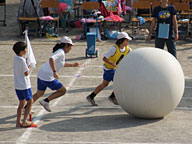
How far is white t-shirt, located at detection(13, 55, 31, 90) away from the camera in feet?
32.4

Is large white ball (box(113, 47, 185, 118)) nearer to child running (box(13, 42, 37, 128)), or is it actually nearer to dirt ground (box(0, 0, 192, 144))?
dirt ground (box(0, 0, 192, 144))

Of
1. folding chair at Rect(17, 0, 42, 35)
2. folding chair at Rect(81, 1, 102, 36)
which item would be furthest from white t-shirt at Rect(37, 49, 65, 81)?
folding chair at Rect(17, 0, 42, 35)

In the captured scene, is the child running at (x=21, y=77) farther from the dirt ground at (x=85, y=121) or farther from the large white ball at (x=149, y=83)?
the large white ball at (x=149, y=83)

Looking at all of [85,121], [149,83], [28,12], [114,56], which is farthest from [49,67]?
[28,12]

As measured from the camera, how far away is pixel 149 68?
10094 millimetres

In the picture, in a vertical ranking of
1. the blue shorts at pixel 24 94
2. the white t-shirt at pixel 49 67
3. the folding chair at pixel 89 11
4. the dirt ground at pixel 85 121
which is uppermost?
the folding chair at pixel 89 11

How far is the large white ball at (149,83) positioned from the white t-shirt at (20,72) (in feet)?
5.98

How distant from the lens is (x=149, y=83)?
1005 cm

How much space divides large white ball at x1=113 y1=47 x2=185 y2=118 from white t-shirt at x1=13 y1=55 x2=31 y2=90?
1822 millimetres

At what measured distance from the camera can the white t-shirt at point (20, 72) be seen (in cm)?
989

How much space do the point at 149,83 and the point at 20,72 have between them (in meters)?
2.41

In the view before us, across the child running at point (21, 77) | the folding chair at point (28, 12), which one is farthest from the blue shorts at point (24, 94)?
the folding chair at point (28, 12)

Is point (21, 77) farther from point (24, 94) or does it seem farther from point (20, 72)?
point (24, 94)

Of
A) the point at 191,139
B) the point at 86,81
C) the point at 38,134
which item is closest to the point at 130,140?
the point at 191,139
